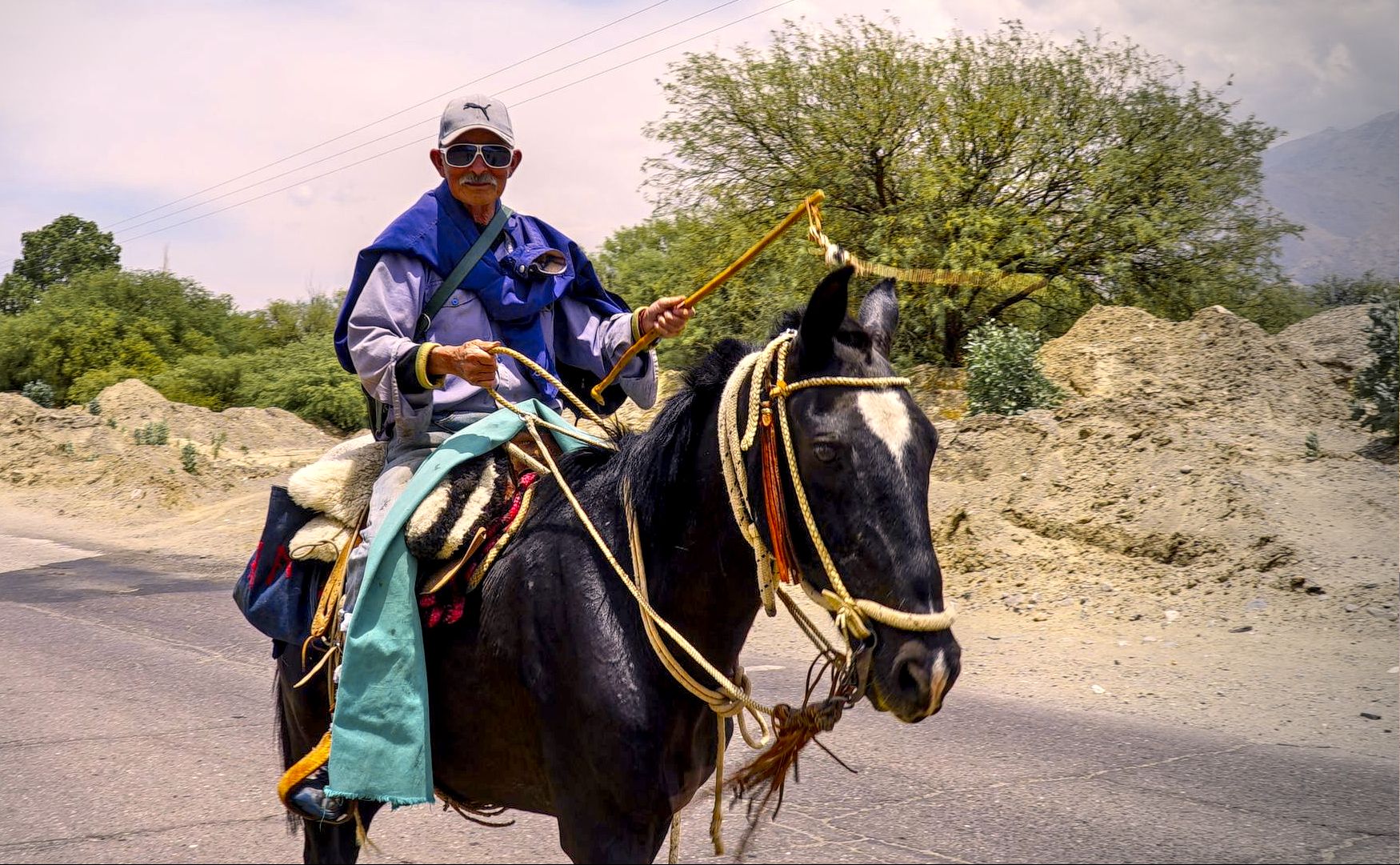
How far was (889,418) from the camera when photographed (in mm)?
2387

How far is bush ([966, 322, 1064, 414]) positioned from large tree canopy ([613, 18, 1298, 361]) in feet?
5.97

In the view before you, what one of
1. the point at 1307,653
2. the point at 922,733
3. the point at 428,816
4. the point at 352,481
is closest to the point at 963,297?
the point at 1307,653

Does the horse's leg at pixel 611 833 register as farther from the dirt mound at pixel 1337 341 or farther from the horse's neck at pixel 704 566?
the dirt mound at pixel 1337 341

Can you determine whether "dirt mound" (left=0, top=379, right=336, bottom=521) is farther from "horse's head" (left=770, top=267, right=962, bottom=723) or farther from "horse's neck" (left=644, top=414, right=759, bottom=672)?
"horse's head" (left=770, top=267, right=962, bottom=723)

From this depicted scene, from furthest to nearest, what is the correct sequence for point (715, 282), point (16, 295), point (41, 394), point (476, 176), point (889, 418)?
point (16, 295), point (41, 394), point (476, 176), point (715, 282), point (889, 418)

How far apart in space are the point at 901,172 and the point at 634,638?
14.3 meters

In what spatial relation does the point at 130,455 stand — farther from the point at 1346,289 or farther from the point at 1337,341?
the point at 1346,289

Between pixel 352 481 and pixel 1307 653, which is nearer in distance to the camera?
pixel 352 481

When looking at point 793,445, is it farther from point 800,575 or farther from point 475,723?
point 475,723

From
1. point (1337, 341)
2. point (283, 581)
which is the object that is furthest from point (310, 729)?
point (1337, 341)

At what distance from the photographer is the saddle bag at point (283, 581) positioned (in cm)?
345

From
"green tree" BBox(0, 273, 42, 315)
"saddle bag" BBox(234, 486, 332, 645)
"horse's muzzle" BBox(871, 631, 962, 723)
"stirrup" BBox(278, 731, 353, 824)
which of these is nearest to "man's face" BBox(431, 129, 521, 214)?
"saddle bag" BBox(234, 486, 332, 645)

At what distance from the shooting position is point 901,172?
1611 cm

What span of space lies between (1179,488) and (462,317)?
28.0ft
